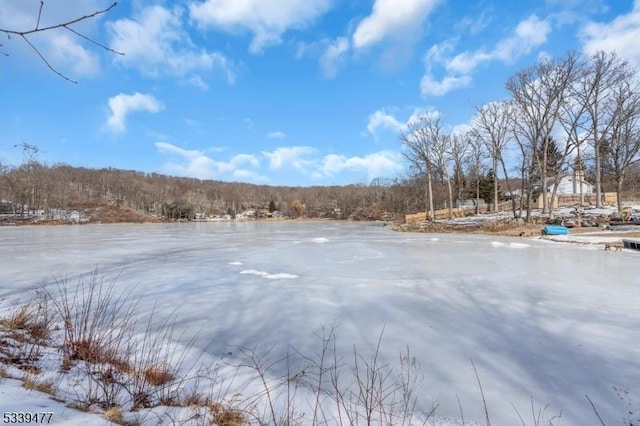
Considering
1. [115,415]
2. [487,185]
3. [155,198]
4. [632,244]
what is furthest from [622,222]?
[155,198]

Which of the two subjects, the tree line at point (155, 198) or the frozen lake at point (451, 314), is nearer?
the frozen lake at point (451, 314)

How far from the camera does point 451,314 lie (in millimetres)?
5574

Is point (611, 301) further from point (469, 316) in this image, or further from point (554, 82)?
point (554, 82)

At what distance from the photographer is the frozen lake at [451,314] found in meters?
3.30

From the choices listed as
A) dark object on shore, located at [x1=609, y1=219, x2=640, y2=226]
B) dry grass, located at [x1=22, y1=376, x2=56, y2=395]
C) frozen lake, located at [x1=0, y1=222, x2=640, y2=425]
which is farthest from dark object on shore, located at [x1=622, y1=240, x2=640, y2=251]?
dry grass, located at [x1=22, y1=376, x2=56, y2=395]

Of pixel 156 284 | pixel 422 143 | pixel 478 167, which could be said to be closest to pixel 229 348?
pixel 156 284

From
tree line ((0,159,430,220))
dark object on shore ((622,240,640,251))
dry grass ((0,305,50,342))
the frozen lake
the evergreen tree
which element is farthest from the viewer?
tree line ((0,159,430,220))

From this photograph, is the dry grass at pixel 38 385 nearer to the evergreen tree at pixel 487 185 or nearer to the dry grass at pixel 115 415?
the dry grass at pixel 115 415

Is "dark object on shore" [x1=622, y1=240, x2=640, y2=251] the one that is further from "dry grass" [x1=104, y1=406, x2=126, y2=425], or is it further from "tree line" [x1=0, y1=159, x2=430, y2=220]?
"tree line" [x1=0, y1=159, x2=430, y2=220]

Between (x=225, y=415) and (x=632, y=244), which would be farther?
(x=632, y=244)

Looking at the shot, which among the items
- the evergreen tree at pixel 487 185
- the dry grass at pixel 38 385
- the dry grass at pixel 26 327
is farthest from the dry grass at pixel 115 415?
the evergreen tree at pixel 487 185

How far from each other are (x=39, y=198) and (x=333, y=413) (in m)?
85.9

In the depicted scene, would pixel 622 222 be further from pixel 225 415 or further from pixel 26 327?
pixel 26 327

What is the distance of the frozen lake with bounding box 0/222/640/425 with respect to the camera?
3303 millimetres
